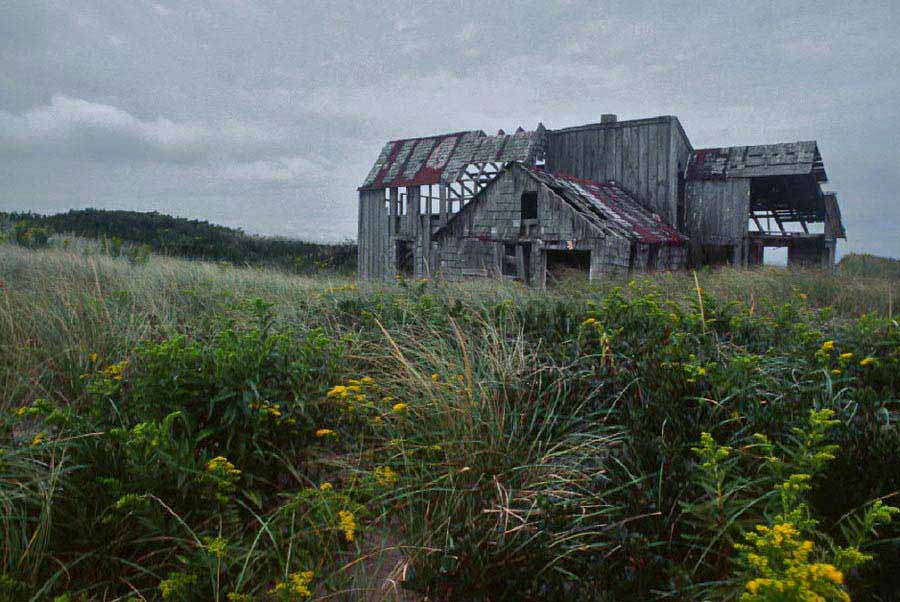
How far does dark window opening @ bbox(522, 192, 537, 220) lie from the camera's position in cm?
1428

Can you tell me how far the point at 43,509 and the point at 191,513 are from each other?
671 millimetres

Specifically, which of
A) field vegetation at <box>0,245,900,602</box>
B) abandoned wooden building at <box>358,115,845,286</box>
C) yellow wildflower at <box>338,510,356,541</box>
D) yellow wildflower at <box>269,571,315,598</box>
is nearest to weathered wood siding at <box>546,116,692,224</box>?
abandoned wooden building at <box>358,115,845,286</box>

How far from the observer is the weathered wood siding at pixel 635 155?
18.0m

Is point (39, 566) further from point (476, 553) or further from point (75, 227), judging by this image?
point (75, 227)

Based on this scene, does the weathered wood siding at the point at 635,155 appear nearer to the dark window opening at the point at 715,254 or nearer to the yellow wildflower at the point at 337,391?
the dark window opening at the point at 715,254

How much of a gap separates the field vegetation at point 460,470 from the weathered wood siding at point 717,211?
1450 cm

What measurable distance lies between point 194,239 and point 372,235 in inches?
375

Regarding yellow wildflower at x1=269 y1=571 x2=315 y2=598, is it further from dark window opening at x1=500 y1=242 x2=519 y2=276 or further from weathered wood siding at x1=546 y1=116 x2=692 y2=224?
weathered wood siding at x1=546 y1=116 x2=692 y2=224

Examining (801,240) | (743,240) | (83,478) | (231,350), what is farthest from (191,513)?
(801,240)

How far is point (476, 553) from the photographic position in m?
2.78

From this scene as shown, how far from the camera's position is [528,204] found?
14.3 metres

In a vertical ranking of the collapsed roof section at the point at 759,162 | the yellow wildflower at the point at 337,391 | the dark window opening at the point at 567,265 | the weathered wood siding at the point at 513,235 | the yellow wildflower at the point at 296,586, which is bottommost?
the yellow wildflower at the point at 296,586

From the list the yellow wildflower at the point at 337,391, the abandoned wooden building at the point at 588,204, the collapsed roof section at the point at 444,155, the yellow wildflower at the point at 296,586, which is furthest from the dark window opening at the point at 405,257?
the yellow wildflower at the point at 296,586

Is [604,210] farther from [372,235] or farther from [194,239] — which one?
[194,239]
